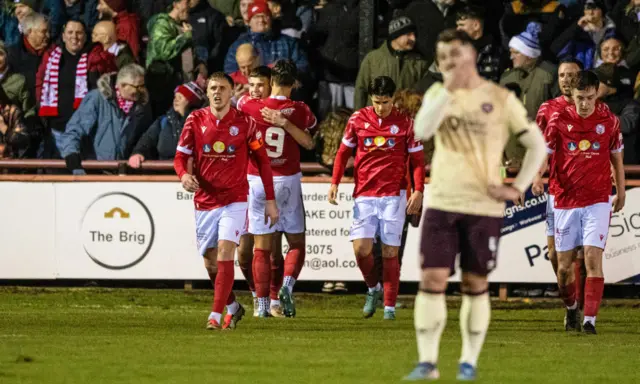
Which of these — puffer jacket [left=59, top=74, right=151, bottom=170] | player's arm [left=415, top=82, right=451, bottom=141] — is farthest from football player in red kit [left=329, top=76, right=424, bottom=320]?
player's arm [left=415, top=82, right=451, bottom=141]

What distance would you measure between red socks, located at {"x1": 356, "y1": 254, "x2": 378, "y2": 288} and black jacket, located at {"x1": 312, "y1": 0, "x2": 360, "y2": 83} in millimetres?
4312

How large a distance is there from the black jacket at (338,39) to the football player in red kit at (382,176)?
3796 mm

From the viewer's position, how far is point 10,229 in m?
18.2

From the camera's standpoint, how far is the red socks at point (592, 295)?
1409cm

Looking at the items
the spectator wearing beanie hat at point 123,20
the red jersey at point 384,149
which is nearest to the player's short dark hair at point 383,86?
the red jersey at point 384,149

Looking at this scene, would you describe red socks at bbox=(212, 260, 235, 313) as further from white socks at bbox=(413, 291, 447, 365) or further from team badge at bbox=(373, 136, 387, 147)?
white socks at bbox=(413, 291, 447, 365)

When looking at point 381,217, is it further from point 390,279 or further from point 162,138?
point 162,138

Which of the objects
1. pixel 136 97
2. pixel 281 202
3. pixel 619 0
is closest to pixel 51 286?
pixel 136 97

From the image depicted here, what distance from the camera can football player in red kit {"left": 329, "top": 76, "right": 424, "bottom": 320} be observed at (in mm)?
15469

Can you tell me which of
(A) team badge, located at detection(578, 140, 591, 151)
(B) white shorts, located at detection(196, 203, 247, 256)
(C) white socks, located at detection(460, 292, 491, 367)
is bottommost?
(C) white socks, located at detection(460, 292, 491, 367)

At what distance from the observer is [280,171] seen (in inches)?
623

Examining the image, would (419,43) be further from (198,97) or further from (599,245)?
(599,245)

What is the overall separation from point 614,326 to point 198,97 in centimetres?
637

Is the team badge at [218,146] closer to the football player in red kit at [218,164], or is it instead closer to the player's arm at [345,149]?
the football player in red kit at [218,164]
